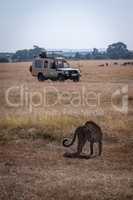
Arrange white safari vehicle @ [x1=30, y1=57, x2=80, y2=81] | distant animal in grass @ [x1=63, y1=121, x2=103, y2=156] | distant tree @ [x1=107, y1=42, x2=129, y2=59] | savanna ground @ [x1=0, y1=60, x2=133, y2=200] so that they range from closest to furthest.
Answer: savanna ground @ [x1=0, y1=60, x2=133, y2=200] → distant animal in grass @ [x1=63, y1=121, x2=103, y2=156] → white safari vehicle @ [x1=30, y1=57, x2=80, y2=81] → distant tree @ [x1=107, y1=42, x2=129, y2=59]

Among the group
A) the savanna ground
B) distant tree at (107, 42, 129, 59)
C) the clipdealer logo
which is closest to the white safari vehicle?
the clipdealer logo

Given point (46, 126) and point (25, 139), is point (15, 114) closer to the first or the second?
point (46, 126)

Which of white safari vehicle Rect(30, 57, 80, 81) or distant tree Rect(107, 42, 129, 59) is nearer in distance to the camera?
white safari vehicle Rect(30, 57, 80, 81)

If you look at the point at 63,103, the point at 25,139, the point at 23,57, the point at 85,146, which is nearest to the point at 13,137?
the point at 25,139

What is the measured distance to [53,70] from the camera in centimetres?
3209

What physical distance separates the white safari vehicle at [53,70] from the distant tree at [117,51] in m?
94.6

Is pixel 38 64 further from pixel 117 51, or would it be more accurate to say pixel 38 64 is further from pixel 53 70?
pixel 117 51

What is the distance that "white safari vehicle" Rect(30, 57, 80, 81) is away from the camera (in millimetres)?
31656

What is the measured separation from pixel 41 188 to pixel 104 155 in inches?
102

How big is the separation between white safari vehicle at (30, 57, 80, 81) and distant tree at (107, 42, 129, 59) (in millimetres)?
94566

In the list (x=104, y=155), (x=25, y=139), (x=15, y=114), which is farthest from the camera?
(x=15, y=114)

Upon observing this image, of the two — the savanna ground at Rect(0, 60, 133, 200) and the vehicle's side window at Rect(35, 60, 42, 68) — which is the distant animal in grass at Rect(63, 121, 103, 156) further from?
the vehicle's side window at Rect(35, 60, 42, 68)

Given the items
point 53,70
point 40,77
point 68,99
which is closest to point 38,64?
point 40,77

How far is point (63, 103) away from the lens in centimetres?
1930
